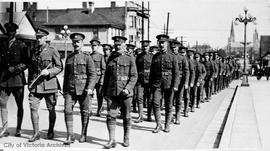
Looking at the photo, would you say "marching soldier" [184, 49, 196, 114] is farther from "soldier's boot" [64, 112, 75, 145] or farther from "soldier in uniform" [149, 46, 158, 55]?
"soldier's boot" [64, 112, 75, 145]

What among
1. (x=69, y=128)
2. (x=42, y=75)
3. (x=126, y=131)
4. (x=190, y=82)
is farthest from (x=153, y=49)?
(x=69, y=128)

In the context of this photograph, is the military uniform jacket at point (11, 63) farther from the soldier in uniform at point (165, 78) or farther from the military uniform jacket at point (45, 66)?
the soldier in uniform at point (165, 78)

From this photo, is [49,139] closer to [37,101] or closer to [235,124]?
[37,101]

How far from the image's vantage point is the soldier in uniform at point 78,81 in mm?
5609

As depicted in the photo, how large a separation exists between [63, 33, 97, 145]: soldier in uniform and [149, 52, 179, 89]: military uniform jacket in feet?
4.86

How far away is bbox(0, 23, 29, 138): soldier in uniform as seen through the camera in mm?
5832

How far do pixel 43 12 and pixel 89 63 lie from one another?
145ft

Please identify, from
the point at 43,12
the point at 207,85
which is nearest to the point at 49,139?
the point at 207,85

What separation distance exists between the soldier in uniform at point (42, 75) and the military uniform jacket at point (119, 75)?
2.76ft

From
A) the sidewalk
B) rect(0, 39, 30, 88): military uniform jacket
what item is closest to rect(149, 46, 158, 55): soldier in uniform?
the sidewalk

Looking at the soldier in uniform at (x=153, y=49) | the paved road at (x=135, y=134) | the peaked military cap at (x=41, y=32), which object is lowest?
the paved road at (x=135, y=134)

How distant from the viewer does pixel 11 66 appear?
5848 mm

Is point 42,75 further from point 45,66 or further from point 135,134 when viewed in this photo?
point 135,134

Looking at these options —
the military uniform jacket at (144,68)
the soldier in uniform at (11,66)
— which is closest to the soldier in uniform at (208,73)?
the military uniform jacket at (144,68)
